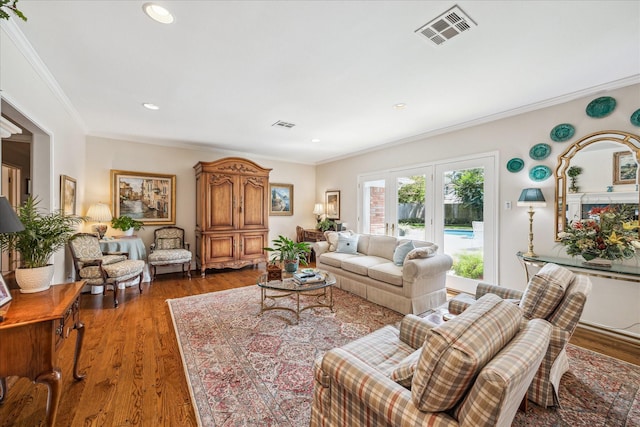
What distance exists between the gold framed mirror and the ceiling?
1.99 feet

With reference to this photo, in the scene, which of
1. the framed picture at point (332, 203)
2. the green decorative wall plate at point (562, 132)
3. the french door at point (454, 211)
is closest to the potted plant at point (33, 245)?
the french door at point (454, 211)

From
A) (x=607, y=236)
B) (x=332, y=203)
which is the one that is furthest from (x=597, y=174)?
(x=332, y=203)

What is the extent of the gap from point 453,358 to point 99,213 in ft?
17.0

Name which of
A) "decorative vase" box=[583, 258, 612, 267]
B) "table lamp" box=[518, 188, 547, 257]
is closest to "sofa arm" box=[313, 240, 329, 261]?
"table lamp" box=[518, 188, 547, 257]

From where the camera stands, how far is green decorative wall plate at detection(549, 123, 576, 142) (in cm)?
307

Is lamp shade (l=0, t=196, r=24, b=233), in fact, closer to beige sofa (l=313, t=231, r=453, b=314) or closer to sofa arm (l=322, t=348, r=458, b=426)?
sofa arm (l=322, t=348, r=458, b=426)

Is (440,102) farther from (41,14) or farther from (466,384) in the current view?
(41,14)

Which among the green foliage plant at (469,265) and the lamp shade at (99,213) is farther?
the lamp shade at (99,213)

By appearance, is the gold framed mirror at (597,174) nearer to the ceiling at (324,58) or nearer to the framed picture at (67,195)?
the ceiling at (324,58)

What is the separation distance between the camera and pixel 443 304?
3621 mm

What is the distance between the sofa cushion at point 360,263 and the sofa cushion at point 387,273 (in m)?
0.10

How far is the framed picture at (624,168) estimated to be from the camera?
2721 mm

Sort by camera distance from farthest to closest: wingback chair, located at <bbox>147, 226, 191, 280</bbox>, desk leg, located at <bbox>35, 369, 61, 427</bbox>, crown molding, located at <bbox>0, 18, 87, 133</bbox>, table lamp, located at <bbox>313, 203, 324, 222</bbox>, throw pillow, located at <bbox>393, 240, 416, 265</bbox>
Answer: table lamp, located at <bbox>313, 203, 324, 222</bbox> < wingback chair, located at <bbox>147, 226, 191, 280</bbox> < throw pillow, located at <bbox>393, 240, 416, 265</bbox> < crown molding, located at <bbox>0, 18, 87, 133</bbox> < desk leg, located at <bbox>35, 369, 61, 427</bbox>

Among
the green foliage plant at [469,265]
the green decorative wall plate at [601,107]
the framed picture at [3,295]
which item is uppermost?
the green decorative wall plate at [601,107]
